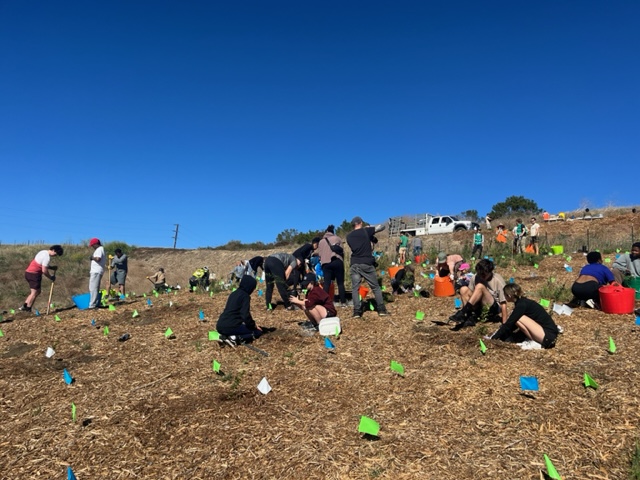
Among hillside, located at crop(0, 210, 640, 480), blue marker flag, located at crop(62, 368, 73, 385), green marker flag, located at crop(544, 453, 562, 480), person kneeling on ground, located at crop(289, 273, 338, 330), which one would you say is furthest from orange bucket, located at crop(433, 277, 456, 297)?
blue marker flag, located at crop(62, 368, 73, 385)

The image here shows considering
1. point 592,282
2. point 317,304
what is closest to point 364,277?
point 317,304

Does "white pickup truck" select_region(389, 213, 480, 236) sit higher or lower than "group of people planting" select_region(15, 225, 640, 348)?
higher

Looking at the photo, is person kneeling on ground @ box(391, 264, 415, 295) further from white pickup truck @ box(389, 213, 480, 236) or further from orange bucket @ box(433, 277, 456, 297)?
white pickup truck @ box(389, 213, 480, 236)

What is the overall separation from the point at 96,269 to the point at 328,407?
779cm

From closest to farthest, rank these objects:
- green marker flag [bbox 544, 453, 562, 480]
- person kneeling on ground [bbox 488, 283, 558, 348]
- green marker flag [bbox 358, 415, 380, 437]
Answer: green marker flag [bbox 544, 453, 562, 480], green marker flag [bbox 358, 415, 380, 437], person kneeling on ground [bbox 488, 283, 558, 348]

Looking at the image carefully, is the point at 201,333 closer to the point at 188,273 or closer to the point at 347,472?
the point at 347,472

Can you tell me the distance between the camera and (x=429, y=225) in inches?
1272

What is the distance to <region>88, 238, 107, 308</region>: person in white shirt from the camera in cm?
1013

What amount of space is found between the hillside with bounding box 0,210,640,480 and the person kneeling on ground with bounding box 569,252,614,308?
292 mm

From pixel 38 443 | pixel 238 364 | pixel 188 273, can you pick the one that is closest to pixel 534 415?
pixel 238 364

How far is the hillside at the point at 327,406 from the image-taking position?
3502 mm

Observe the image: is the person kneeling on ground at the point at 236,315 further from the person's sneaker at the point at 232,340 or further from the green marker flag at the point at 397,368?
the green marker flag at the point at 397,368

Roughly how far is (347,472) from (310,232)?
3350 centimetres

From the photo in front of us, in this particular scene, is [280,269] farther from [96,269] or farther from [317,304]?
[96,269]
